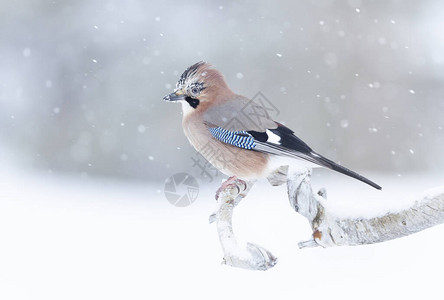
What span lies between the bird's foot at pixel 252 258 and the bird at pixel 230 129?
723 mm

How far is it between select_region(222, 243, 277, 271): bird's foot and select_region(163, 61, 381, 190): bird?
72 cm

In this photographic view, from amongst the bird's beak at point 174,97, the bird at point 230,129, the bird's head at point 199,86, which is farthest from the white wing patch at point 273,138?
the bird's beak at point 174,97

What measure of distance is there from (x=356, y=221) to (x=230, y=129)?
0.97 m

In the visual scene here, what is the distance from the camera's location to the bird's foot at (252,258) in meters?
2.15

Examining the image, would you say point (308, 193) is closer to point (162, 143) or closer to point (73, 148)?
point (162, 143)

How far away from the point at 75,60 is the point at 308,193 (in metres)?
6.84

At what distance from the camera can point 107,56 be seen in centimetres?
843

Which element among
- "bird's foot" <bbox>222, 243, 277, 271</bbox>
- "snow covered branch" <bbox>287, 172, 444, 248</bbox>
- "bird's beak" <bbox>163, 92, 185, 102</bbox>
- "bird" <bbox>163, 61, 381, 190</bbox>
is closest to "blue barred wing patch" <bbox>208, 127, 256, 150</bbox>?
"bird" <bbox>163, 61, 381, 190</bbox>

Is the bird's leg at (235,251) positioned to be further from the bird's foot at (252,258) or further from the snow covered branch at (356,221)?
the snow covered branch at (356,221)

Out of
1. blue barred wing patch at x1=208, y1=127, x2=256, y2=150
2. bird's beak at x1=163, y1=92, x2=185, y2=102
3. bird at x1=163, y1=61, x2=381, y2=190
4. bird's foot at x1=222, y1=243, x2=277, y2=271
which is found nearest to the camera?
bird's foot at x1=222, y1=243, x2=277, y2=271

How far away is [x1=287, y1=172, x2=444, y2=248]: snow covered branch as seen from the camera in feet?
7.29

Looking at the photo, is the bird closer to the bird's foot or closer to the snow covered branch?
the snow covered branch

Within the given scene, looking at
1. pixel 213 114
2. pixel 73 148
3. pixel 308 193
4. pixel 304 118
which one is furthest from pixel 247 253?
pixel 73 148

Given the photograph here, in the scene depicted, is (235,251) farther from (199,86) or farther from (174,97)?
(199,86)
